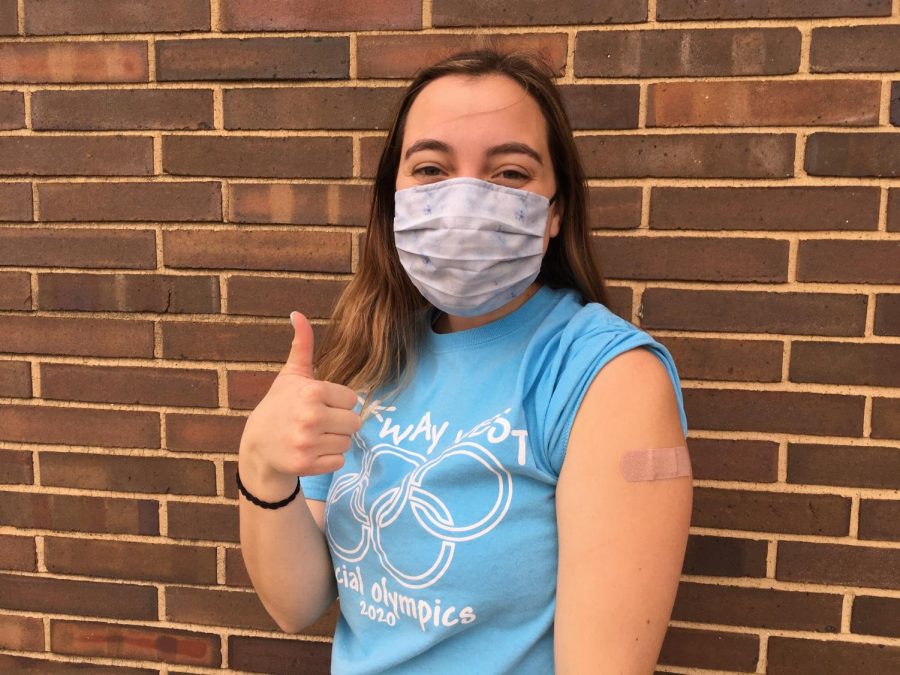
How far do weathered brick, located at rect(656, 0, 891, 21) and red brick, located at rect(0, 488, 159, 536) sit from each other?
1.84 metres

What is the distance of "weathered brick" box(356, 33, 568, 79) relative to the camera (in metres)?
1.69

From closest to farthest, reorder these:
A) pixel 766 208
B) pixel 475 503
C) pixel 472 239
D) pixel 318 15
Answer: pixel 475 503, pixel 472 239, pixel 766 208, pixel 318 15

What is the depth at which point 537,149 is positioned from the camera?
1.31 meters

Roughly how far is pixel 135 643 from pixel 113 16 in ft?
5.66

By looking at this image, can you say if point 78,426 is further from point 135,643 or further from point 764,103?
point 764,103

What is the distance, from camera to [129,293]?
191 centimetres

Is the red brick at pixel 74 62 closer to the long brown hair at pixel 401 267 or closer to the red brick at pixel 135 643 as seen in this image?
the long brown hair at pixel 401 267

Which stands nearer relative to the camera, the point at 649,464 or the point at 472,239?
the point at 649,464

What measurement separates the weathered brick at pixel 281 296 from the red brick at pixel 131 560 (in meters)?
0.69

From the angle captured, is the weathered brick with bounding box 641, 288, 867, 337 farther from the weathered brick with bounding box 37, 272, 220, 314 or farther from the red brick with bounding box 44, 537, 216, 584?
the red brick with bounding box 44, 537, 216, 584

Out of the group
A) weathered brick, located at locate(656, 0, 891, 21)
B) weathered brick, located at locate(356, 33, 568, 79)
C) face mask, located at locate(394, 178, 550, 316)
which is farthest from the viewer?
weathered brick, located at locate(356, 33, 568, 79)

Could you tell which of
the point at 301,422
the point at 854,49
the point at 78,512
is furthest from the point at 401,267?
the point at 78,512

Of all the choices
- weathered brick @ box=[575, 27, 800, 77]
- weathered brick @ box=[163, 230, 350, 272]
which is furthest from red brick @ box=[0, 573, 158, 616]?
weathered brick @ box=[575, 27, 800, 77]

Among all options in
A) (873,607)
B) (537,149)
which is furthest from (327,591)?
(873,607)
